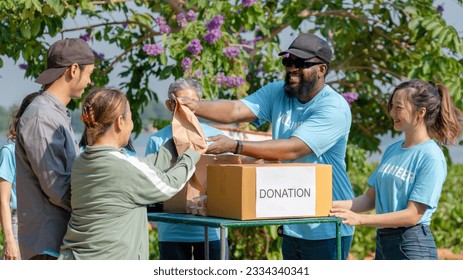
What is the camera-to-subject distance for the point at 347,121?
4219 millimetres

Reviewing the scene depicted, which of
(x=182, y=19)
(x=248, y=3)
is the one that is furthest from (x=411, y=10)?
(x=182, y=19)

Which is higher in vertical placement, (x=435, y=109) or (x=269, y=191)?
(x=435, y=109)

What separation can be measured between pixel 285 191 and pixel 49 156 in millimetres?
883

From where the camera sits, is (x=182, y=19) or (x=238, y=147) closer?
(x=238, y=147)

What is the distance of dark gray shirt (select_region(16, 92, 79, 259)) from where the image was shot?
11.4ft

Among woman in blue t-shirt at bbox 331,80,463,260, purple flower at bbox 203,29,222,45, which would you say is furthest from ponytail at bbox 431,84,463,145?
purple flower at bbox 203,29,222,45

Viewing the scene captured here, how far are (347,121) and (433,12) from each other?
3.82 m

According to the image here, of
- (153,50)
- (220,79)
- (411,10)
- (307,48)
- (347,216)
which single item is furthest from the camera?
(411,10)

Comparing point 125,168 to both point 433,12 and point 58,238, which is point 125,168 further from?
point 433,12

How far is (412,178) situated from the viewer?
3.88m

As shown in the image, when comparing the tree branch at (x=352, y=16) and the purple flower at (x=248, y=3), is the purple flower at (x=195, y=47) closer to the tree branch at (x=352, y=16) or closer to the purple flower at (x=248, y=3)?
the purple flower at (x=248, y=3)

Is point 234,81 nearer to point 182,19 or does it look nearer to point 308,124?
point 182,19

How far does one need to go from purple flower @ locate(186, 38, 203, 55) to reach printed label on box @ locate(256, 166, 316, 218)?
3.02 meters
